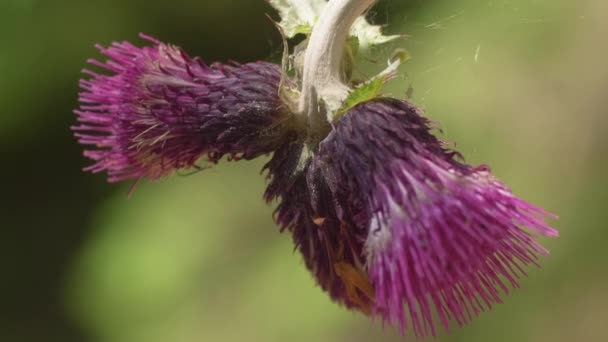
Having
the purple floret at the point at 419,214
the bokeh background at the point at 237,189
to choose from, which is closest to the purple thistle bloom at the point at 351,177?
the purple floret at the point at 419,214

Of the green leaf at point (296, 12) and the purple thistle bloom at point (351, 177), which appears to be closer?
the purple thistle bloom at point (351, 177)

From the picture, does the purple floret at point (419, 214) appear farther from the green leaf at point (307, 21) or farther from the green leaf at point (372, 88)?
the green leaf at point (307, 21)

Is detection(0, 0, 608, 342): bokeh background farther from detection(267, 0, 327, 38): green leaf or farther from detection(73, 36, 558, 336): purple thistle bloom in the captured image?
detection(73, 36, 558, 336): purple thistle bloom

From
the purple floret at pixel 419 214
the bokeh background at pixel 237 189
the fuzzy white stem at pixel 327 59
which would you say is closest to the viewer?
the purple floret at pixel 419 214

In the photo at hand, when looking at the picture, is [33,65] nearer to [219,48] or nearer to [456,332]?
[219,48]

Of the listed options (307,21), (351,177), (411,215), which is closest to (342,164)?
(351,177)

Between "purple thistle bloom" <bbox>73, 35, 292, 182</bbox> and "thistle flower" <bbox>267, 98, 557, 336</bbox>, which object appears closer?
"thistle flower" <bbox>267, 98, 557, 336</bbox>

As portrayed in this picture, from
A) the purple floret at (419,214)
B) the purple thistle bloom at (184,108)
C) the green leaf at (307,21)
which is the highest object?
the green leaf at (307,21)

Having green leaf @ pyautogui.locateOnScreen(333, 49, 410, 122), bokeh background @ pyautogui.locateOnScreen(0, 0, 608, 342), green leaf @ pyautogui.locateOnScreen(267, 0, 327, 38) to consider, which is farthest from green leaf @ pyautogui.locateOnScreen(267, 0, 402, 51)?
bokeh background @ pyautogui.locateOnScreen(0, 0, 608, 342)
